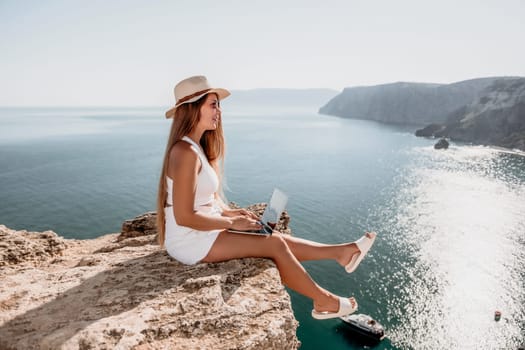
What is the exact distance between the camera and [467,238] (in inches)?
1704

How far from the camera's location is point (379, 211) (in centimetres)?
5094

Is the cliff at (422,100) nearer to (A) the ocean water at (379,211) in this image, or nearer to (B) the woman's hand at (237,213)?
(A) the ocean water at (379,211)

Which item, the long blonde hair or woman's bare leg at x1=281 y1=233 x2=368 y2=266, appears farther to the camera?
woman's bare leg at x1=281 y1=233 x2=368 y2=266

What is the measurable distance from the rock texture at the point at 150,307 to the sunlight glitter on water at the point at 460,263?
27198 millimetres

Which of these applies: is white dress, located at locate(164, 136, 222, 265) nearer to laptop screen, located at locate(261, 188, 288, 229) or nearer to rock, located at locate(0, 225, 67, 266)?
laptop screen, located at locate(261, 188, 288, 229)

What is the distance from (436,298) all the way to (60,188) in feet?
177

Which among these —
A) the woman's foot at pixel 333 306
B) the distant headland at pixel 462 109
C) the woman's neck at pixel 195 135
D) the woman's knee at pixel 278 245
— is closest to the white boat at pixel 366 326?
the woman's foot at pixel 333 306

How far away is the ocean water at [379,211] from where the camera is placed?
2878 cm

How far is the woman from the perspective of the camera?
384cm

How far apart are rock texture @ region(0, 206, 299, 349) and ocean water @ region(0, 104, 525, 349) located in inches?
992

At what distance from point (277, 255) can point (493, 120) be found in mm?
127307

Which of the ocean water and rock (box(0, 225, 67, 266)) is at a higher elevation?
rock (box(0, 225, 67, 266))

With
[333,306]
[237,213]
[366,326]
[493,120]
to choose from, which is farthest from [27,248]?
[493,120]

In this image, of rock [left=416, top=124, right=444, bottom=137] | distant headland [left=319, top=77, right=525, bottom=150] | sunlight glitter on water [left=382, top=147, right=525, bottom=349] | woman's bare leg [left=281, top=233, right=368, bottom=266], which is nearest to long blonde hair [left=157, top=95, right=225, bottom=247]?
woman's bare leg [left=281, top=233, right=368, bottom=266]
